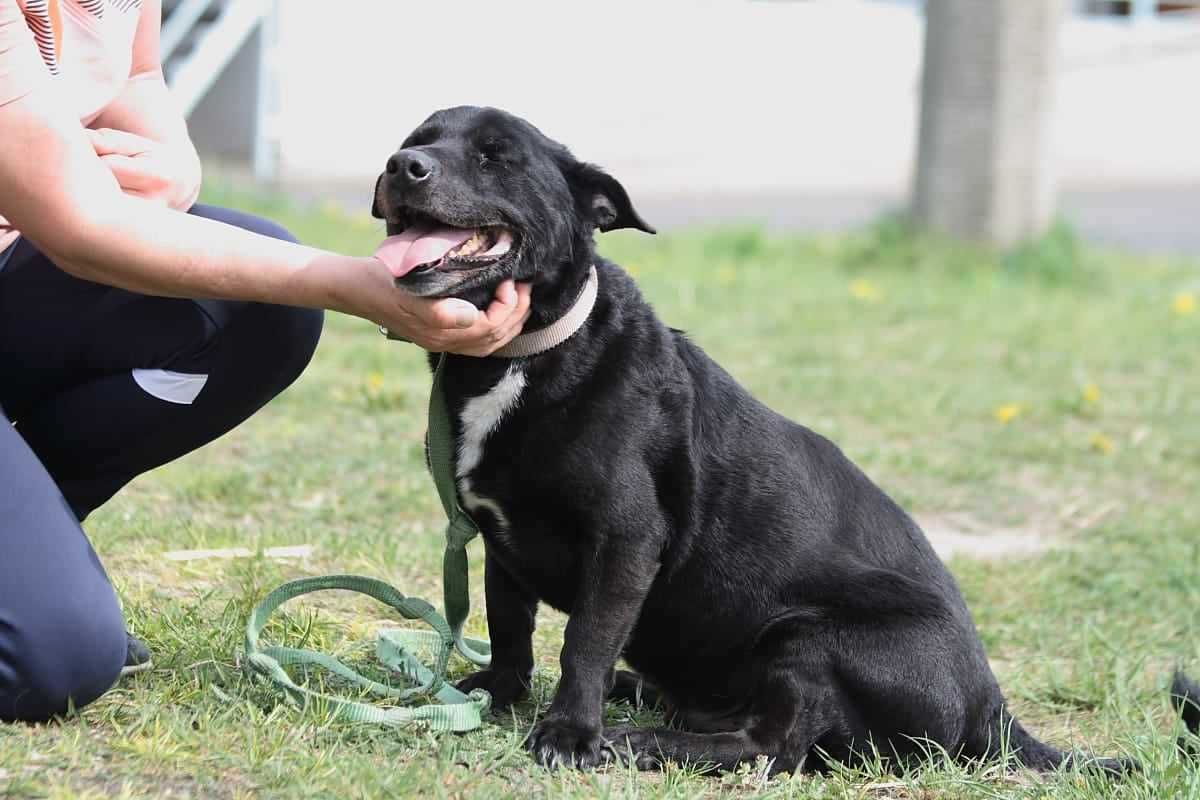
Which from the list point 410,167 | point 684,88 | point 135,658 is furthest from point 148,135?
point 684,88

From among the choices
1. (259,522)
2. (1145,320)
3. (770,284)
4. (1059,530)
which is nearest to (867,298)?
(770,284)

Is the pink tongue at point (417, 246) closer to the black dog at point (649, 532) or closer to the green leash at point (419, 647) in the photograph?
the black dog at point (649, 532)

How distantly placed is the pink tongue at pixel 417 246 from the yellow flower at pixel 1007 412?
12.2 ft

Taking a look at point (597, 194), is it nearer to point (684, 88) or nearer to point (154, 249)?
point (154, 249)

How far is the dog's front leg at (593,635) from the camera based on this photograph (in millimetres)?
2723

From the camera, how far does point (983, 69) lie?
8.67 metres

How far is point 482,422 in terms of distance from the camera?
2803mm

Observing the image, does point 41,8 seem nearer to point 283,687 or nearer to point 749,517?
point 283,687

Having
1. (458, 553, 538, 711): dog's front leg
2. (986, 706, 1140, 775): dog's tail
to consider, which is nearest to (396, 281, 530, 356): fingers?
(458, 553, 538, 711): dog's front leg

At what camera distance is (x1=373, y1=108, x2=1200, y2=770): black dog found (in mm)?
2727

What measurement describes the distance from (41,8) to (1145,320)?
6409 mm

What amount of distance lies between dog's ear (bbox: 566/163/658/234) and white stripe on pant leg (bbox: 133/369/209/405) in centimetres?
84

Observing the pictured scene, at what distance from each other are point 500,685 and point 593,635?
382mm

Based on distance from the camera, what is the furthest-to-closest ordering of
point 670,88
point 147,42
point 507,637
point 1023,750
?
1. point 670,88
2. point 147,42
3. point 507,637
4. point 1023,750
